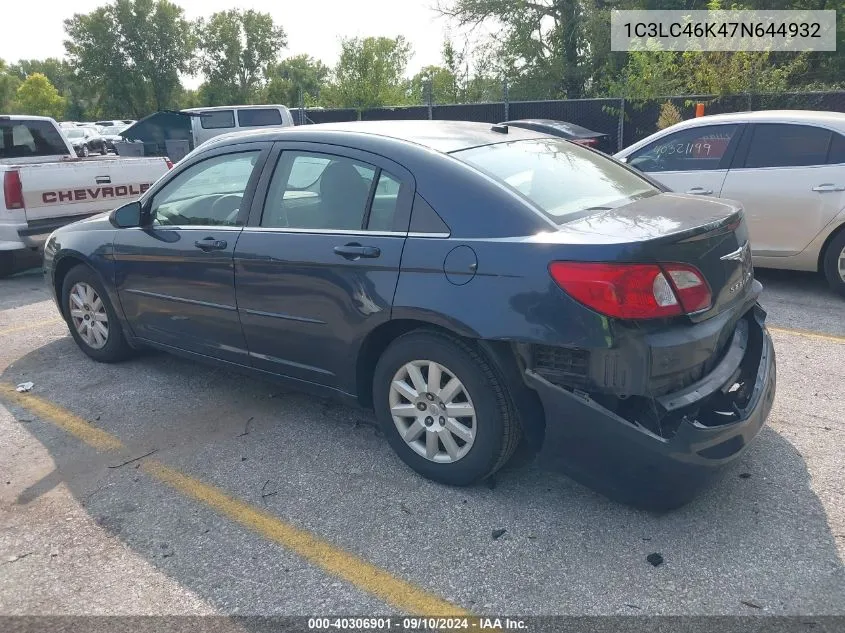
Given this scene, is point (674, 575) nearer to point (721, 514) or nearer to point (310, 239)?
point (721, 514)

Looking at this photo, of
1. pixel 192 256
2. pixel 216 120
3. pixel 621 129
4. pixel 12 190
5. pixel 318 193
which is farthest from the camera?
pixel 216 120

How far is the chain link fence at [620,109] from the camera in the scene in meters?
13.5

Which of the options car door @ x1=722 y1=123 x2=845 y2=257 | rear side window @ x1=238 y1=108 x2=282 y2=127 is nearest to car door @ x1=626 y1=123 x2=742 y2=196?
car door @ x1=722 y1=123 x2=845 y2=257

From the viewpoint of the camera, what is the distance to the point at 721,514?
307 cm

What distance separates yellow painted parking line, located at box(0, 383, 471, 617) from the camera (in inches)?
104

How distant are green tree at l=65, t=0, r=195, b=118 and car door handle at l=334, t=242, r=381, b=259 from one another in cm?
6315

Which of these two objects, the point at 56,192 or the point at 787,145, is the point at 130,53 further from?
the point at 787,145

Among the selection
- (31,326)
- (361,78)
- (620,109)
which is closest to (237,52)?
(361,78)

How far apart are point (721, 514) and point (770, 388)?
636 millimetres

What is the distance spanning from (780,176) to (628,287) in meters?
4.41

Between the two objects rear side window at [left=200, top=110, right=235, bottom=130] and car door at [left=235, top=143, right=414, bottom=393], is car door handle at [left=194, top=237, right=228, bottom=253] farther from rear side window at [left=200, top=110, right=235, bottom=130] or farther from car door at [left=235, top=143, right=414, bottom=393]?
rear side window at [left=200, top=110, right=235, bottom=130]

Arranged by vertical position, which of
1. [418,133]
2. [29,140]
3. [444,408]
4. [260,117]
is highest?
[260,117]

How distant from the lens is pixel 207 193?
4.39m

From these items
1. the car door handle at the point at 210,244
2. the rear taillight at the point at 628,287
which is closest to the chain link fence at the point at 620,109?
the car door handle at the point at 210,244
